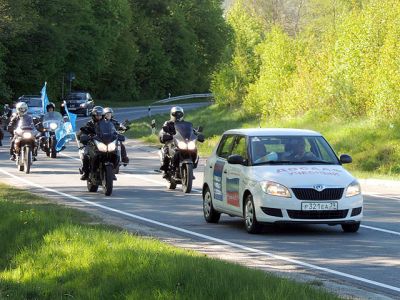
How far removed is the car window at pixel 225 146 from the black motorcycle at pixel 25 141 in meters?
11.9

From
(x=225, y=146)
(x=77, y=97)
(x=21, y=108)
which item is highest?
(x=77, y=97)

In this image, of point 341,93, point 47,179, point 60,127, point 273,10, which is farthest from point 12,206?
point 273,10

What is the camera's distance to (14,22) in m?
60.5

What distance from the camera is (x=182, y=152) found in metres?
24.4

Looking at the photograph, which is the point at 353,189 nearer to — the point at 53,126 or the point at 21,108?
the point at 21,108

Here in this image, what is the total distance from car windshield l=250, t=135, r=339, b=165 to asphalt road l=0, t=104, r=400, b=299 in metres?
1.03

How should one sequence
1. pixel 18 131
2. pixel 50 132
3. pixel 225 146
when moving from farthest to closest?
pixel 50 132 → pixel 18 131 → pixel 225 146

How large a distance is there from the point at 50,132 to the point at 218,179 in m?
19.5

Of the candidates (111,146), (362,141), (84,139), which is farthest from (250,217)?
(362,141)

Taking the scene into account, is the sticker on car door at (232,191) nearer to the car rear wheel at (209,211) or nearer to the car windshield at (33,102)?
the car rear wheel at (209,211)

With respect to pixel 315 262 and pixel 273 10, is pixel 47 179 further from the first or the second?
pixel 273 10

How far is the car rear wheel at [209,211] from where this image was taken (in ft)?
59.4

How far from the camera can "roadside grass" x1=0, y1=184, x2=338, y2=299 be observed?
1016 cm

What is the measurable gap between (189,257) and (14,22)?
4994cm
